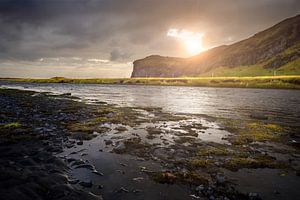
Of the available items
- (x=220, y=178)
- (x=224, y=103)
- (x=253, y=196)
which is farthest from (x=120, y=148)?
(x=224, y=103)

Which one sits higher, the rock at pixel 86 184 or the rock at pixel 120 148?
the rock at pixel 86 184

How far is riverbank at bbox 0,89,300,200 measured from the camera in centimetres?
796

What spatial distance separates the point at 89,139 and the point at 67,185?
7301mm

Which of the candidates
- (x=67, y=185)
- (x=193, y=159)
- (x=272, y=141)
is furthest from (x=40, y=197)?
(x=272, y=141)

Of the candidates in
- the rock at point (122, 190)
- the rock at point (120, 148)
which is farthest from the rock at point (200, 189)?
the rock at point (120, 148)

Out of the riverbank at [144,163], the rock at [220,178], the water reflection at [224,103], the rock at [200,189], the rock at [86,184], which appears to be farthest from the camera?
the water reflection at [224,103]

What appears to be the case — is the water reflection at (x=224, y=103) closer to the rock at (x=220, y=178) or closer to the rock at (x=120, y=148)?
the rock at (x=220, y=178)

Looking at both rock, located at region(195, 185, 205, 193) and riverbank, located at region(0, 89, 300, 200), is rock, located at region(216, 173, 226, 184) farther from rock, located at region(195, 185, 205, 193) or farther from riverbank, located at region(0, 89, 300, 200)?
rock, located at region(195, 185, 205, 193)

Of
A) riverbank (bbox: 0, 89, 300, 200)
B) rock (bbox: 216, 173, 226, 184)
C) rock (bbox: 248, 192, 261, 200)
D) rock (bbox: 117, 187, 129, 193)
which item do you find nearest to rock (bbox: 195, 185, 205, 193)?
riverbank (bbox: 0, 89, 300, 200)

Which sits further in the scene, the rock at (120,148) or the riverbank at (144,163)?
the rock at (120,148)

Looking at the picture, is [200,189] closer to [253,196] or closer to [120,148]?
[253,196]

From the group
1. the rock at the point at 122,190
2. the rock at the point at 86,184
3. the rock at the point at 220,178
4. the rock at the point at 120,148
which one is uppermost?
the rock at the point at 86,184

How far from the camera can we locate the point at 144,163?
11.0 metres

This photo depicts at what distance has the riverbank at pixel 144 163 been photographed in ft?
26.1
